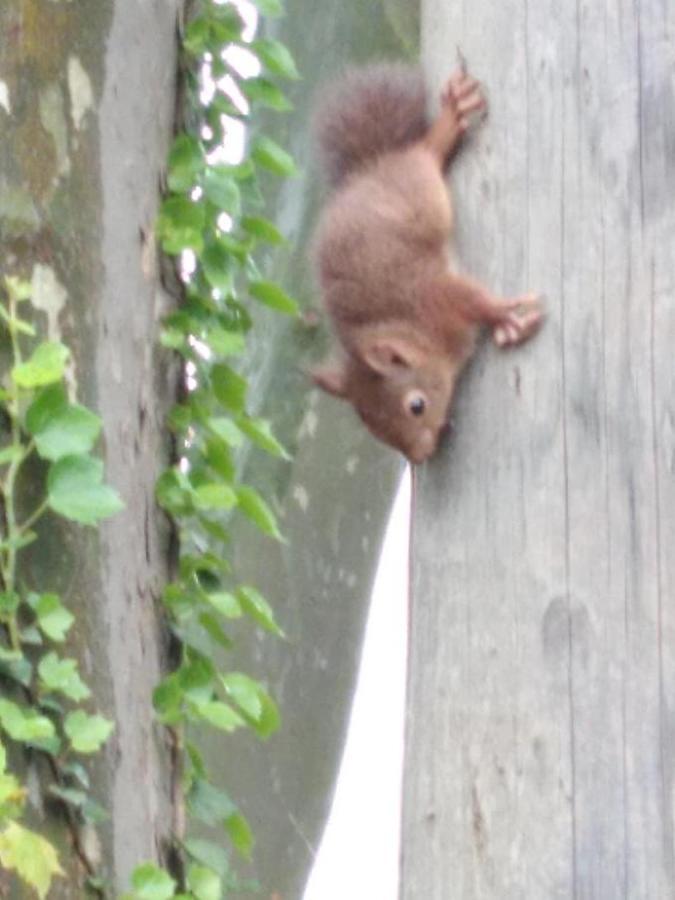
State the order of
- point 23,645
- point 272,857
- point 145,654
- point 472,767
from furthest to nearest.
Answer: point 272,857, point 145,654, point 23,645, point 472,767

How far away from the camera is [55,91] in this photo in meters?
2.62

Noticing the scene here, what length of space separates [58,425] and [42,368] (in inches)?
3.0

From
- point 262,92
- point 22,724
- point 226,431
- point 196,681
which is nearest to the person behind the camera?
point 22,724

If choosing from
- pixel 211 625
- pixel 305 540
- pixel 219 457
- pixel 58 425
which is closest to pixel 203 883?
pixel 211 625

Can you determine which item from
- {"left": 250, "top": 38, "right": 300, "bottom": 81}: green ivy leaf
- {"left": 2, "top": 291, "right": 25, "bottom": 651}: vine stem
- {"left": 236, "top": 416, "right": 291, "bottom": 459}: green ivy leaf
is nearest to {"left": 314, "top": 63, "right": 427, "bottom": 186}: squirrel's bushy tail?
{"left": 250, "top": 38, "right": 300, "bottom": 81}: green ivy leaf

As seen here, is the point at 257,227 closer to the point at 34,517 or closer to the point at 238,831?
the point at 34,517

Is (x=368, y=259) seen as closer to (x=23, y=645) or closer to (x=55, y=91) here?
(x=55, y=91)

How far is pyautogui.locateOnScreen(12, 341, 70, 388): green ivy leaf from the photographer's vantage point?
240 cm

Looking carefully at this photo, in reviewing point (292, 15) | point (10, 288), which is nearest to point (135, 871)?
point (10, 288)

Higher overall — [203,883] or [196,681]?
[196,681]

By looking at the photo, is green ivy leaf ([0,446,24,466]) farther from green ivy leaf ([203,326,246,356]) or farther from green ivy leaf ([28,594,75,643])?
green ivy leaf ([203,326,246,356])

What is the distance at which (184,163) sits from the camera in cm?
279

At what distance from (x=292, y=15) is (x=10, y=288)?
1805mm

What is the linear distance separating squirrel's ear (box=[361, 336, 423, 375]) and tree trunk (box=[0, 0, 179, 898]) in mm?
330
